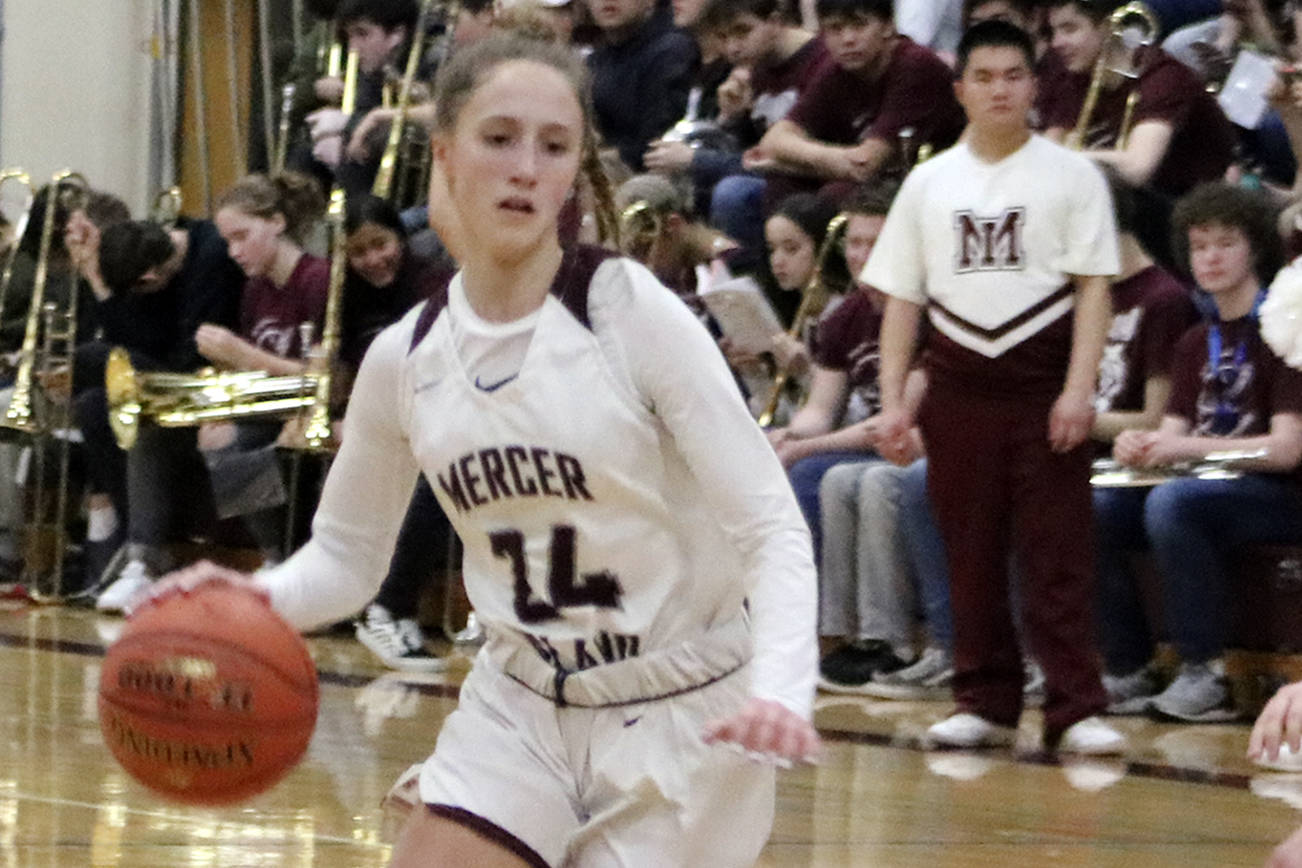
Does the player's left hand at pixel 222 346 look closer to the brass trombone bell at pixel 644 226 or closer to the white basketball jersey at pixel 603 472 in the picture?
the brass trombone bell at pixel 644 226

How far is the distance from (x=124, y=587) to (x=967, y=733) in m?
3.91

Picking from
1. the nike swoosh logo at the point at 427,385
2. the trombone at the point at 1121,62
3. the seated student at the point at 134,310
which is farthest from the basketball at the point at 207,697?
the seated student at the point at 134,310

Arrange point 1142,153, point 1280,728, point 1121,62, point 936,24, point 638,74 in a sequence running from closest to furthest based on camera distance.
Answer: point 1280,728
point 1142,153
point 1121,62
point 936,24
point 638,74

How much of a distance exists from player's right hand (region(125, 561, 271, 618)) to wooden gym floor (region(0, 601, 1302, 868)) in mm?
1017

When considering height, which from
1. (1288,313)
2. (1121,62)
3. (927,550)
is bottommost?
(927,550)

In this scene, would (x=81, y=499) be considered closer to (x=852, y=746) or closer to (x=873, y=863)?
(x=852, y=746)

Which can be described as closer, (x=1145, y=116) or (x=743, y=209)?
(x=1145, y=116)

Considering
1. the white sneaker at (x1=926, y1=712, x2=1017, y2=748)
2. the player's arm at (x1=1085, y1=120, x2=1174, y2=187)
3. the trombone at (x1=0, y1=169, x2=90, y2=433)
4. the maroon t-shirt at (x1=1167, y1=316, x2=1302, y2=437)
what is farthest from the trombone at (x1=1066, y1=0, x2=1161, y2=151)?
the trombone at (x1=0, y1=169, x2=90, y2=433)

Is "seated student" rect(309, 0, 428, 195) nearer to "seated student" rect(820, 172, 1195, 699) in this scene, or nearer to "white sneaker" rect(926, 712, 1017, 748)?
"seated student" rect(820, 172, 1195, 699)

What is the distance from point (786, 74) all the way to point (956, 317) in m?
2.56

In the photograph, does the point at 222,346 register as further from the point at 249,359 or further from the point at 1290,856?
the point at 1290,856

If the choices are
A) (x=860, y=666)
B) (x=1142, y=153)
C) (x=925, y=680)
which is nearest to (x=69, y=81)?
(x=860, y=666)

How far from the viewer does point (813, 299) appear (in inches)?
271

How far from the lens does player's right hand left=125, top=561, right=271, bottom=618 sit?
264 cm
